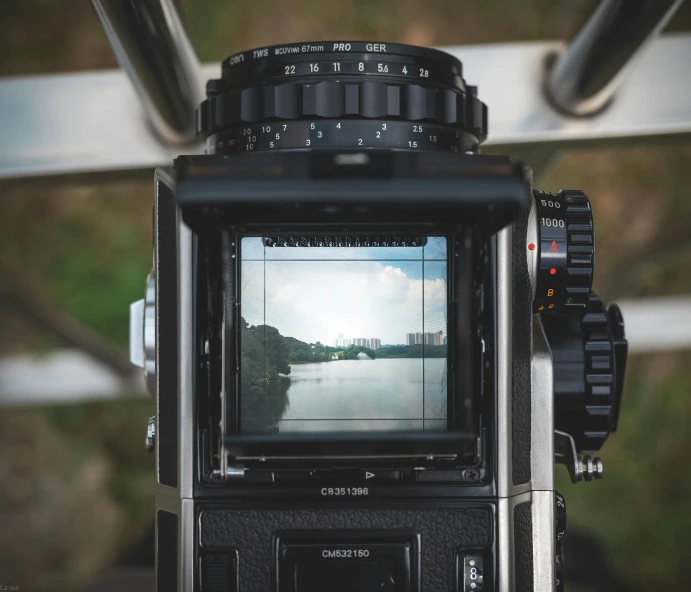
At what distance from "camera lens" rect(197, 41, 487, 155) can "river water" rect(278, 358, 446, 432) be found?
3.0 inches

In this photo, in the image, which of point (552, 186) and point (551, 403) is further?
point (552, 186)

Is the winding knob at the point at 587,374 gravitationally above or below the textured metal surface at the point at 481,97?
below

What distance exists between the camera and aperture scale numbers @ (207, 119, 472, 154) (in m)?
0.28

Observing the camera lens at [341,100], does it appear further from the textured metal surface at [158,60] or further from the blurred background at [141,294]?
the blurred background at [141,294]

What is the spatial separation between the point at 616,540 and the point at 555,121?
439mm

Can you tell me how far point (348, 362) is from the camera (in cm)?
27

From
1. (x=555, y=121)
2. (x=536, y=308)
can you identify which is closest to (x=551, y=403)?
(x=536, y=308)

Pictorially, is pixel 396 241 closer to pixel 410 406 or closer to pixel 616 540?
pixel 410 406

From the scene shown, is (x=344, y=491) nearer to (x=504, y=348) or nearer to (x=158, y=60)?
(x=504, y=348)

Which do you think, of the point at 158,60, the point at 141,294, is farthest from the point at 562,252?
the point at 141,294

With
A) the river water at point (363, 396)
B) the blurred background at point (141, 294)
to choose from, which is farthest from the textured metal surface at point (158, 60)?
the blurred background at point (141, 294)

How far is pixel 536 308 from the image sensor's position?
30 cm

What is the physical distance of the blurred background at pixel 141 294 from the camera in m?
0.67

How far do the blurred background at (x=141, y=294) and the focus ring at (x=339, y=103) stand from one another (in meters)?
0.40
